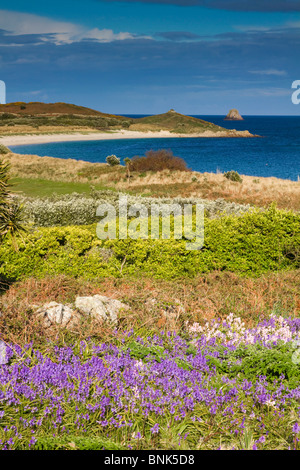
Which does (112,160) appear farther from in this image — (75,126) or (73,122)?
(73,122)

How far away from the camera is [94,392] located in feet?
12.3

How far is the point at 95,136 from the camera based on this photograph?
319 feet

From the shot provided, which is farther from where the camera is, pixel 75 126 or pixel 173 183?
pixel 75 126

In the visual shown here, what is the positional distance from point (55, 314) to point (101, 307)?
0.72m

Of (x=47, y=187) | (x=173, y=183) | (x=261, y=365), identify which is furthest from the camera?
(x=173, y=183)

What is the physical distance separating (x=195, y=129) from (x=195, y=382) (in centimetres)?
13938

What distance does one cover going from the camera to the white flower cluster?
16.7 feet

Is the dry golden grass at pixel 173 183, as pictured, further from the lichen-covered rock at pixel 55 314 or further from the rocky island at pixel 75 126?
the rocky island at pixel 75 126

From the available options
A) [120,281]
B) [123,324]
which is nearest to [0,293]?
[120,281]

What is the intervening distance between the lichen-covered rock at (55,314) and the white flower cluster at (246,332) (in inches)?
72.7

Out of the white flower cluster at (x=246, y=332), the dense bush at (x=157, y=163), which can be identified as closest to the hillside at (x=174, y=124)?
the dense bush at (x=157, y=163)

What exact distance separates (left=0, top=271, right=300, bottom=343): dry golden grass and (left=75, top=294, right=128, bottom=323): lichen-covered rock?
0.59ft

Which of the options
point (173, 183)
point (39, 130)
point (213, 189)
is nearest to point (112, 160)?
point (173, 183)

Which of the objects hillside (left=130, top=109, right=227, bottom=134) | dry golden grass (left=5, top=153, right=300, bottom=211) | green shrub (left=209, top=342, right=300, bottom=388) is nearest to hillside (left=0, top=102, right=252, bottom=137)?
hillside (left=130, top=109, right=227, bottom=134)
